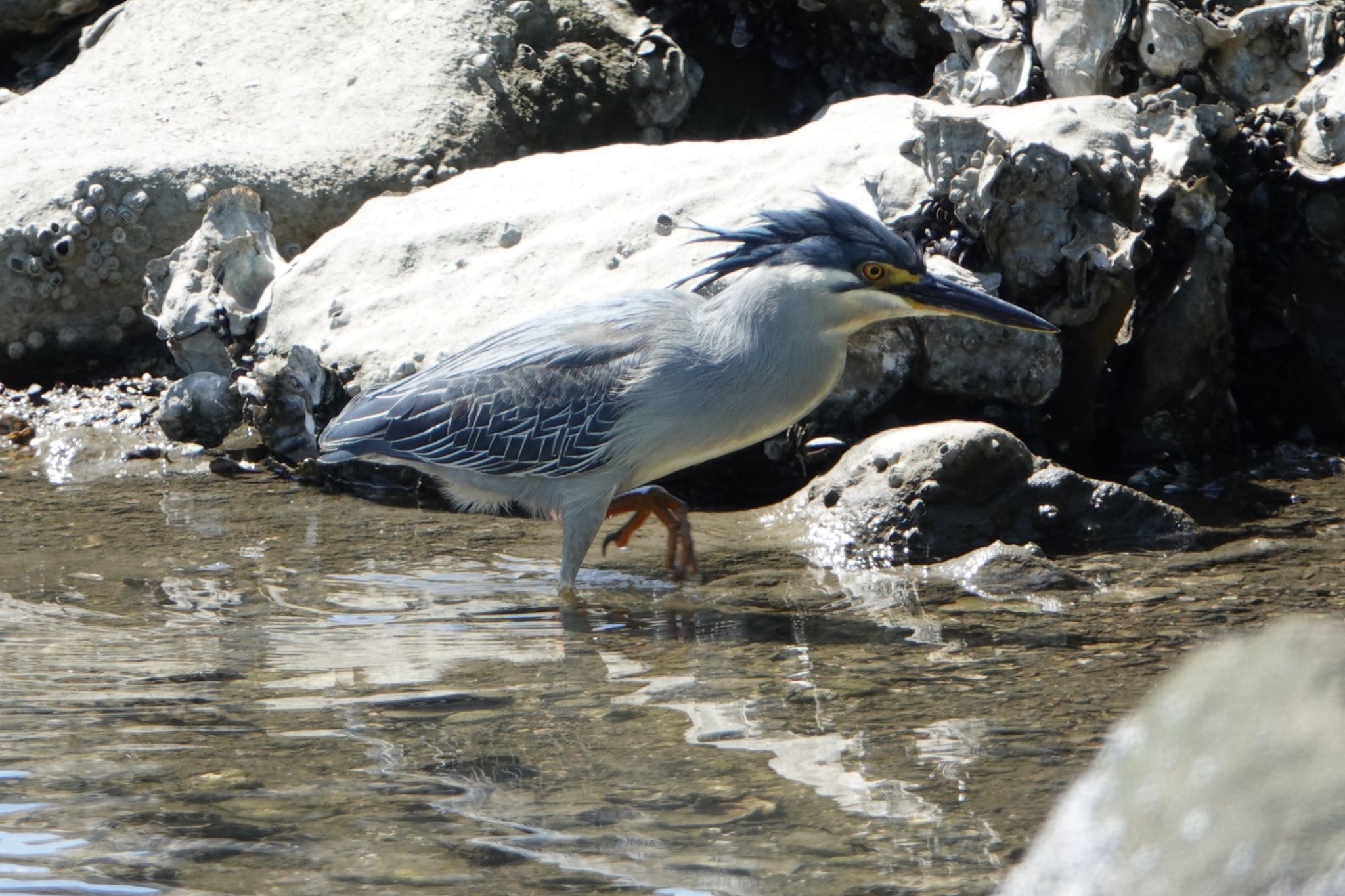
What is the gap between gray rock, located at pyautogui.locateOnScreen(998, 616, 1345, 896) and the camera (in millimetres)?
2010

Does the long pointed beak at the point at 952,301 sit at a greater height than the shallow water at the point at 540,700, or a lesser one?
greater

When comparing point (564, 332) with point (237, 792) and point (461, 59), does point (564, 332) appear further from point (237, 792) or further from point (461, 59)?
point (461, 59)

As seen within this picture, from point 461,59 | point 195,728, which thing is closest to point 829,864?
point 195,728

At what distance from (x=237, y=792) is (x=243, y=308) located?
14.2 ft

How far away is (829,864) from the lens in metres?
2.66

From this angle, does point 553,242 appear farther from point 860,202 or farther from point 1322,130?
point 1322,130

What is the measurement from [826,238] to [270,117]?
4.30m

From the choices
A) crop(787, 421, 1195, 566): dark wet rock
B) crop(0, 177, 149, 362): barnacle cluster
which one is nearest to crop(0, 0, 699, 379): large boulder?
crop(0, 177, 149, 362): barnacle cluster

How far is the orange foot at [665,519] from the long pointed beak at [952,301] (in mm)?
1012

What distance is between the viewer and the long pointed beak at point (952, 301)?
192 inches

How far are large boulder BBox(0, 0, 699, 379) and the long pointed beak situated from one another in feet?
11.8

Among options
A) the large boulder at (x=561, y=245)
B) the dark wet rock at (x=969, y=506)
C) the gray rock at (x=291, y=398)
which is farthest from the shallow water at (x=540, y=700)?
the large boulder at (x=561, y=245)

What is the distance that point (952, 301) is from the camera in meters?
4.89

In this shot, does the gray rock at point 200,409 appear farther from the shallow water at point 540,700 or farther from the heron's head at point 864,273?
the heron's head at point 864,273
